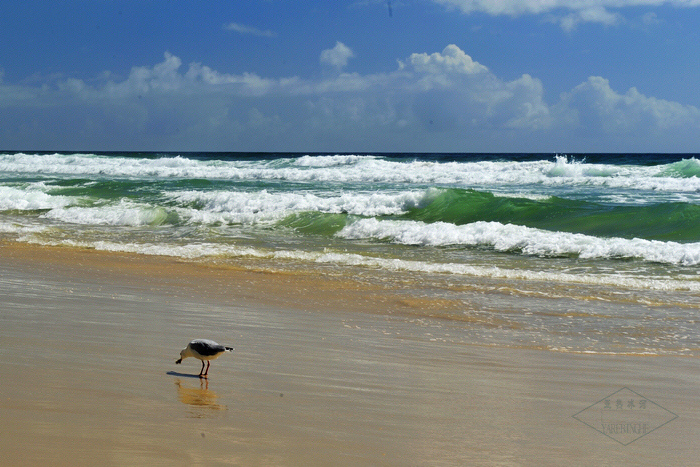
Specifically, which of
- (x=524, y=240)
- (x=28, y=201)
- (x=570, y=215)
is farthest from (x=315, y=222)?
(x=28, y=201)

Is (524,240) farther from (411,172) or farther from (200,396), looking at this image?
(411,172)

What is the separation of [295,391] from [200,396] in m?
0.55

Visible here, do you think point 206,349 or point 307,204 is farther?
point 307,204

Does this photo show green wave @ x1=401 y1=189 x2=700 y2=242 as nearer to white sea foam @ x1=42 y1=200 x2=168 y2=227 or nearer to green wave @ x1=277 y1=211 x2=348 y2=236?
green wave @ x1=277 y1=211 x2=348 y2=236

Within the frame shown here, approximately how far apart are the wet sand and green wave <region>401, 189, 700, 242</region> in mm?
9552

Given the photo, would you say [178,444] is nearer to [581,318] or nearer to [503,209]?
[581,318]

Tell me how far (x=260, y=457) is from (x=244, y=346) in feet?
6.90

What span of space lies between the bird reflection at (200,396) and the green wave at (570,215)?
11987mm

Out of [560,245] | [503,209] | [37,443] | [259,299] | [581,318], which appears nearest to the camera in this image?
[37,443]

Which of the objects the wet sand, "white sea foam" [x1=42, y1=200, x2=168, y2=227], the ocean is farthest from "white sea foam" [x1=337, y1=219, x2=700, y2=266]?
the wet sand

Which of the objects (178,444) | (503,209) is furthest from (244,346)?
(503,209)

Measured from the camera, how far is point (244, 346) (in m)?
4.68

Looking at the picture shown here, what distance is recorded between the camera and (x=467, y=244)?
12.4m

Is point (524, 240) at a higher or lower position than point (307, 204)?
lower
